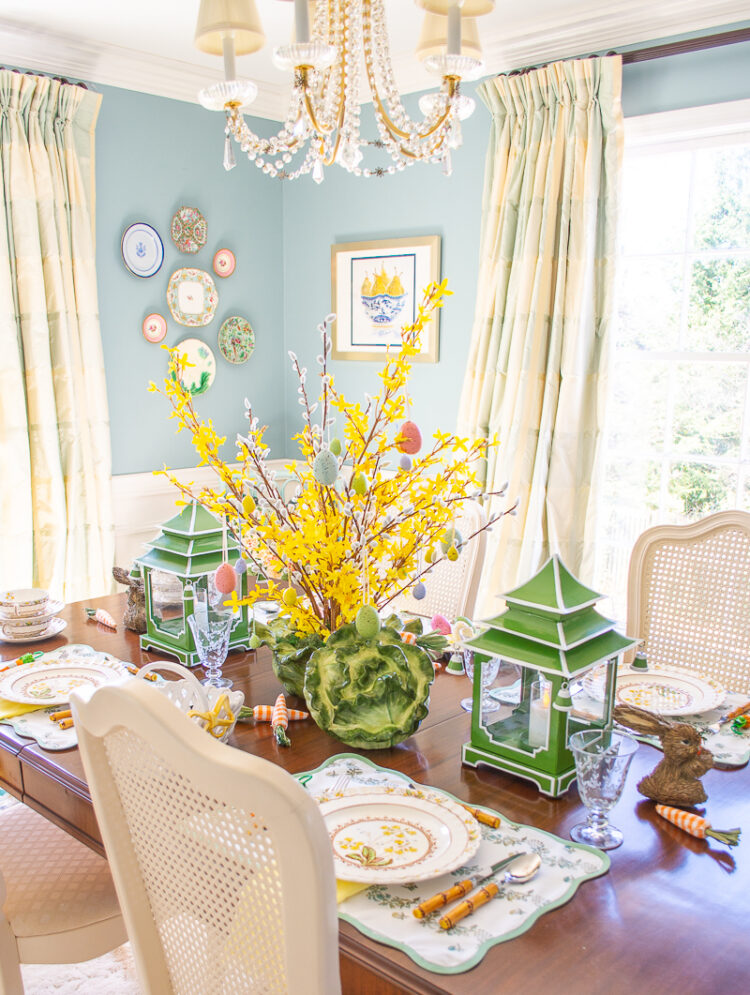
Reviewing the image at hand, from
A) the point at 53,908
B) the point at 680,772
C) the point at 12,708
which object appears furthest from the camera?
the point at 12,708

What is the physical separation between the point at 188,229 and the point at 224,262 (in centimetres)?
25

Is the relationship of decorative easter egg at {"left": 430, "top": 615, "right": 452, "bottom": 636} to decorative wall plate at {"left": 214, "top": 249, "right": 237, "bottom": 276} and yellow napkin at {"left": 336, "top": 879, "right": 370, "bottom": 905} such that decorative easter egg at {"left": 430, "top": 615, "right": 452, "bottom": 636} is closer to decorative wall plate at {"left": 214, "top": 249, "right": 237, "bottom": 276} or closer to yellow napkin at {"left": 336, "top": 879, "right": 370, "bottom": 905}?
yellow napkin at {"left": 336, "top": 879, "right": 370, "bottom": 905}

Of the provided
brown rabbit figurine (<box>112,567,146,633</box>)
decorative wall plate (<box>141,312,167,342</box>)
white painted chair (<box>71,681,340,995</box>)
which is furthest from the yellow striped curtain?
white painted chair (<box>71,681,340,995</box>)

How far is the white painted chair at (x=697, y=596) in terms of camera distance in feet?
6.64

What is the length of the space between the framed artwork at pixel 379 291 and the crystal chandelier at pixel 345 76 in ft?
5.93

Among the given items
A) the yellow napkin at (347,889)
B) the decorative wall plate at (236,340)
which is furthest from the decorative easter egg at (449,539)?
the decorative wall plate at (236,340)

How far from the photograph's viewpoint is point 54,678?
5.94ft

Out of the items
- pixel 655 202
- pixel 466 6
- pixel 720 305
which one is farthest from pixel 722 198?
pixel 466 6

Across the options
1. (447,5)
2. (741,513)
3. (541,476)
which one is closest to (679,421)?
(541,476)

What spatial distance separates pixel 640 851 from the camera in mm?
1216

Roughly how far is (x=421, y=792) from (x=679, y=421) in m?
2.31

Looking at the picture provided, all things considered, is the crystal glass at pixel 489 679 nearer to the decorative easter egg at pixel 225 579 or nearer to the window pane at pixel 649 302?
the decorative easter egg at pixel 225 579

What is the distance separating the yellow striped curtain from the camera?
313 cm

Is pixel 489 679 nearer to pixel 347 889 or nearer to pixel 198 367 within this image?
pixel 347 889
